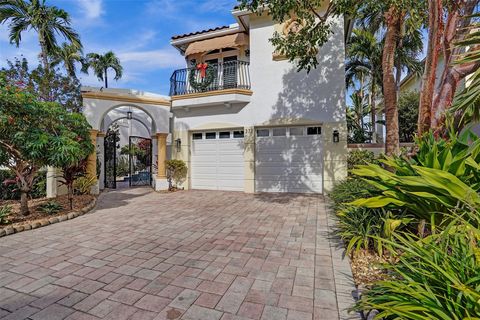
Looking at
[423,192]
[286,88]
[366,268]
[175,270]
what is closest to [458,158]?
[423,192]

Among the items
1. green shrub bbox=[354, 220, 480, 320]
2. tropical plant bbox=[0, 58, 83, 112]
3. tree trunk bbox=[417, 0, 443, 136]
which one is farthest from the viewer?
tropical plant bbox=[0, 58, 83, 112]

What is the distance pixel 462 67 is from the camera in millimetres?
4648

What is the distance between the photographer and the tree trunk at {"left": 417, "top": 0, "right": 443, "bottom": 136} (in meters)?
4.85

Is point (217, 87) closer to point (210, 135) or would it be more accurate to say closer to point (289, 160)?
point (210, 135)

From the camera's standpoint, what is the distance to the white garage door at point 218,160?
11.5 m

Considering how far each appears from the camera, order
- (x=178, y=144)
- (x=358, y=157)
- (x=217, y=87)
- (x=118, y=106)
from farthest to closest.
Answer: (x=178, y=144), (x=217, y=87), (x=118, y=106), (x=358, y=157)

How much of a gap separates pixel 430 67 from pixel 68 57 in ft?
59.7

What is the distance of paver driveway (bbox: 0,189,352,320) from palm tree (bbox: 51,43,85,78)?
12712 mm

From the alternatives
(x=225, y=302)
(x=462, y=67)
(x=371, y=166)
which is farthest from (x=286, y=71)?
(x=225, y=302)

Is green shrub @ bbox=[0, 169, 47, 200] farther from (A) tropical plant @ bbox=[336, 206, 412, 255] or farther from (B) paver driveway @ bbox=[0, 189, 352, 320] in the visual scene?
(A) tropical plant @ bbox=[336, 206, 412, 255]

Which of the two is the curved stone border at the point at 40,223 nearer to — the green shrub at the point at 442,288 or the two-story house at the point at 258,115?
the two-story house at the point at 258,115

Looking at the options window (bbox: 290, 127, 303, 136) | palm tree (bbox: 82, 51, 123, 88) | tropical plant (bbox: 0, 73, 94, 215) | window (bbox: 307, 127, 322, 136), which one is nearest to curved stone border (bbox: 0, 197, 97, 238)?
tropical plant (bbox: 0, 73, 94, 215)

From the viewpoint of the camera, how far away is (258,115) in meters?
11.0

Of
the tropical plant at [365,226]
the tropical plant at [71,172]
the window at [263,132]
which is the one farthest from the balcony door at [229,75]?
the tropical plant at [365,226]
